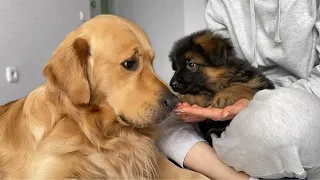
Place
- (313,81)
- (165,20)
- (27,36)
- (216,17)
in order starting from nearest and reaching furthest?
(313,81)
(216,17)
(27,36)
(165,20)

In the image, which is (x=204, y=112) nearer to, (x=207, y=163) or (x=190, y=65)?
(x=207, y=163)

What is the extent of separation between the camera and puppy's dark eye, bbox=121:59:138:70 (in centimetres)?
106

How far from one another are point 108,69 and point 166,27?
6.06 feet

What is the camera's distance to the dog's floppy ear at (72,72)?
1.03 metres

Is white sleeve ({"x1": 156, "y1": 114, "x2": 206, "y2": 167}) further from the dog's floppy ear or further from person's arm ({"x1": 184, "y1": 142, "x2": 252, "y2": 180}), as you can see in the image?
the dog's floppy ear

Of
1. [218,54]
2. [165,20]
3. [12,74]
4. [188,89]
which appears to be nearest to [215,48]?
[218,54]

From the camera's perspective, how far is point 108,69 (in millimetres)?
1063

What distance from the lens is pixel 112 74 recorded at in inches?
41.6

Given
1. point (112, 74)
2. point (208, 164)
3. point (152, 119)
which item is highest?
point (112, 74)

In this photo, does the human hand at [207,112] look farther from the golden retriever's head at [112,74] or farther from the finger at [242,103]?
the golden retriever's head at [112,74]

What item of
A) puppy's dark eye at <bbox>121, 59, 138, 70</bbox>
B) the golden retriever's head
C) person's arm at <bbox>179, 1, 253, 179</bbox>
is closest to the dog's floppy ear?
the golden retriever's head

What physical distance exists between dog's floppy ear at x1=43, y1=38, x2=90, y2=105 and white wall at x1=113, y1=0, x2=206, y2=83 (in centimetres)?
134

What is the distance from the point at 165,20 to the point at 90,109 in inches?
74.6

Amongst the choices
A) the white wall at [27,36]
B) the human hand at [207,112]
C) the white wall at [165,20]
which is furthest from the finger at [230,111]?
the white wall at [27,36]
